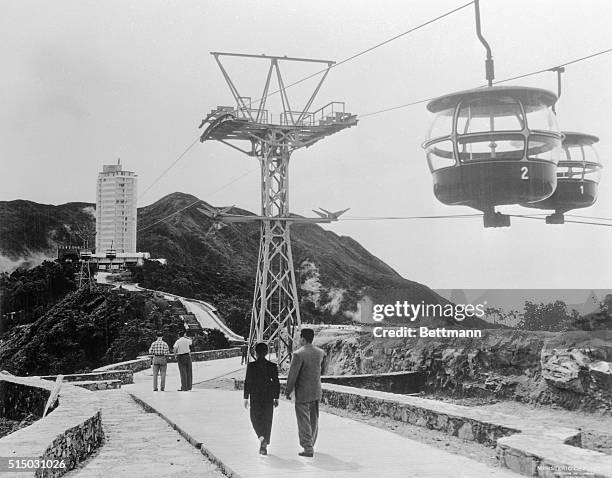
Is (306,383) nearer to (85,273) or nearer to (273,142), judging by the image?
(273,142)

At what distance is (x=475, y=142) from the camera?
7719 mm

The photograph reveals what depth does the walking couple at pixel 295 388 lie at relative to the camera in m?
8.66

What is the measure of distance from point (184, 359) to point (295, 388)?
29.9ft

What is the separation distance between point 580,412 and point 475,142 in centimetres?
1059

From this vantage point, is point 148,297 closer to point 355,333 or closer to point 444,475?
point 355,333

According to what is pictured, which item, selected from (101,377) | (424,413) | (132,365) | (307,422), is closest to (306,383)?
(307,422)

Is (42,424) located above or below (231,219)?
below

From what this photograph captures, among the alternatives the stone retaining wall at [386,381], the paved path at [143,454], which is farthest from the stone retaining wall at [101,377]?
the paved path at [143,454]

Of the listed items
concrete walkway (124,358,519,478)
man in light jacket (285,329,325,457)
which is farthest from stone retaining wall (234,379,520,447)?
man in light jacket (285,329,325,457)

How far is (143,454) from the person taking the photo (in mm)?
9242

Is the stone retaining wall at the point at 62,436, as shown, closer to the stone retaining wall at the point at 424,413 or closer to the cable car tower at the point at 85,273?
the stone retaining wall at the point at 424,413

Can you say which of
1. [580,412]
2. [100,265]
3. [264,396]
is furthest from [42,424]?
[100,265]

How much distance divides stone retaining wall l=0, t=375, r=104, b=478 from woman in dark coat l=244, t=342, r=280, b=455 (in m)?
1.96

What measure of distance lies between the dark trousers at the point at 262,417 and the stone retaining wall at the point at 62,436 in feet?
6.49
